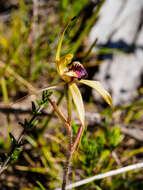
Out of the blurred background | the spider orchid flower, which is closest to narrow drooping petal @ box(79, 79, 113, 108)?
the spider orchid flower

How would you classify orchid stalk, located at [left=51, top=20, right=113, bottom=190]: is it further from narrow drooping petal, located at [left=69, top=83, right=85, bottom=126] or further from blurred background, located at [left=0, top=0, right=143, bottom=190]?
blurred background, located at [left=0, top=0, right=143, bottom=190]

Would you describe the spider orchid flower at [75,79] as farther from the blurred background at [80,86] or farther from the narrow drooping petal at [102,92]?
the blurred background at [80,86]

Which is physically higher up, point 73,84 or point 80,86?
point 80,86

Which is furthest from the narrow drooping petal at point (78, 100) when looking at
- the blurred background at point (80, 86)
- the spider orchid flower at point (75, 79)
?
the blurred background at point (80, 86)

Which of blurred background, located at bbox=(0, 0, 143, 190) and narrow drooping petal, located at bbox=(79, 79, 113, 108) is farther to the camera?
blurred background, located at bbox=(0, 0, 143, 190)

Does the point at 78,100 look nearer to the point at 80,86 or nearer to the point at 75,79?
the point at 75,79

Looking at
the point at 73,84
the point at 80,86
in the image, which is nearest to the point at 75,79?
the point at 73,84

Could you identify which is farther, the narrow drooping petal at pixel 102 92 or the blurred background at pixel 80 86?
the blurred background at pixel 80 86

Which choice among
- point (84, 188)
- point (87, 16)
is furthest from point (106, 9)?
point (84, 188)

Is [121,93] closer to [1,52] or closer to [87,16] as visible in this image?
[87,16]
